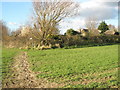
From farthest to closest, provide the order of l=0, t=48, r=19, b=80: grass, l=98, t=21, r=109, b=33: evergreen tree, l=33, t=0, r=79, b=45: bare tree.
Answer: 1. l=98, t=21, r=109, b=33: evergreen tree
2. l=33, t=0, r=79, b=45: bare tree
3. l=0, t=48, r=19, b=80: grass

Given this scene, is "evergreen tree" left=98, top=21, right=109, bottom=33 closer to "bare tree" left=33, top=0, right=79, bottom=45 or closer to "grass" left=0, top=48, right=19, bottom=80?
"bare tree" left=33, top=0, right=79, bottom=45

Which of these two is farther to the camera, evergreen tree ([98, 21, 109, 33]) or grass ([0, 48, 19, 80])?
evergreen tree ([98, 21, 109, 33])

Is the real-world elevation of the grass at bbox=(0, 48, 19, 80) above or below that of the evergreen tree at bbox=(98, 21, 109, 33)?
below

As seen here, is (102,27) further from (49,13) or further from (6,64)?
(6,64)

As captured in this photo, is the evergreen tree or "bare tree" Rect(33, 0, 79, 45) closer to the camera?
"bare tree" Rect(33, 0, 79, 45)

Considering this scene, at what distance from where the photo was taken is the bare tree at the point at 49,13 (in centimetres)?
2162

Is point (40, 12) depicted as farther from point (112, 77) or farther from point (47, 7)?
point (112, 77)

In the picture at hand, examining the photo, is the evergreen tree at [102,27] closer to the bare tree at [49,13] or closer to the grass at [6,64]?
the bare tree at [49,13]

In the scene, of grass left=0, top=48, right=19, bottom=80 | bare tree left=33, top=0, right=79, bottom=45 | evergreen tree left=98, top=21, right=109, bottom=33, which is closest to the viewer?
grass left=0, top=48, right=19, bottom=80

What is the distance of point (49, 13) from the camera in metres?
21.8

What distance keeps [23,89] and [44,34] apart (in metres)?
18.5

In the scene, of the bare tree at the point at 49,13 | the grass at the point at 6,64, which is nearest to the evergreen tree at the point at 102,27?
the bare tree at the point at 49,13

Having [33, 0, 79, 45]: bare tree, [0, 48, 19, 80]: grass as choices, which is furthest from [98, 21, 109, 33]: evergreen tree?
[0, 48, 19, 80]: grass

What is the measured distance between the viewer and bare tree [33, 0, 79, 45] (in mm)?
21625
